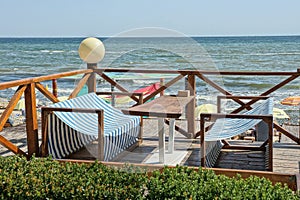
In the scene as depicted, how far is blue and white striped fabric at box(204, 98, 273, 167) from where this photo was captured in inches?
158

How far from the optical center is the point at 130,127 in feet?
15.6

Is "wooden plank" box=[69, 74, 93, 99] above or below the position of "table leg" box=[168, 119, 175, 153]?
above

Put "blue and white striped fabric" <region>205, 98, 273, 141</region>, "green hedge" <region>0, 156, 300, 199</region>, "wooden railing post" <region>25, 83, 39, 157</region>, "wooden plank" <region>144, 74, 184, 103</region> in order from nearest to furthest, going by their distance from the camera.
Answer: "green hedge" <region>0, 156, 300, 199</region>
"blue and white striped fabric" <region>205, 98, 273, 141</region>
"wooden railing post" <region>25, 83, 39, 157</region>
"wooden plank" <region>144, 74, 184, 103</region>

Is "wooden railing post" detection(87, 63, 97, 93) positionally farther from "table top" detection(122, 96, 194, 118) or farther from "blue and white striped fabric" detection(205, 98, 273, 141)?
"blue and white striped fabric" detection(205, 98, 273, 141)

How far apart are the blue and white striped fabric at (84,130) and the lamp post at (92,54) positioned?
2.52 feet

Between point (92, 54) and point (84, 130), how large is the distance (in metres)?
1.73

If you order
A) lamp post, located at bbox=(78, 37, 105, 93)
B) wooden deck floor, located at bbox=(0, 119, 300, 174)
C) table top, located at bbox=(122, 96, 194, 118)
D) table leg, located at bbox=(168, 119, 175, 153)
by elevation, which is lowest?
wooden deck floor, located at bbox=(0, 119, 300, 174)

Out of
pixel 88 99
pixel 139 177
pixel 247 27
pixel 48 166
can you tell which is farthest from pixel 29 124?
pixel 247 27

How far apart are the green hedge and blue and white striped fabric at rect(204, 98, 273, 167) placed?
4.46ft

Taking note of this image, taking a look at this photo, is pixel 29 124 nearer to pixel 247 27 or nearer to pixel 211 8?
pixel 211 8

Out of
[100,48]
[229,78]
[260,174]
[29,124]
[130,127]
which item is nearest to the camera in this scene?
[260,174]

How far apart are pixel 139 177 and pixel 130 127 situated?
223 centimetres

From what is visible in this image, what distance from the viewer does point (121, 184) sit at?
252cm

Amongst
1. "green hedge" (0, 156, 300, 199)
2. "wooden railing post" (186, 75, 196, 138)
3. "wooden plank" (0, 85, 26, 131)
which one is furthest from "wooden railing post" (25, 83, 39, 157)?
"wooden railing post" (186, 75, 196, 138)
